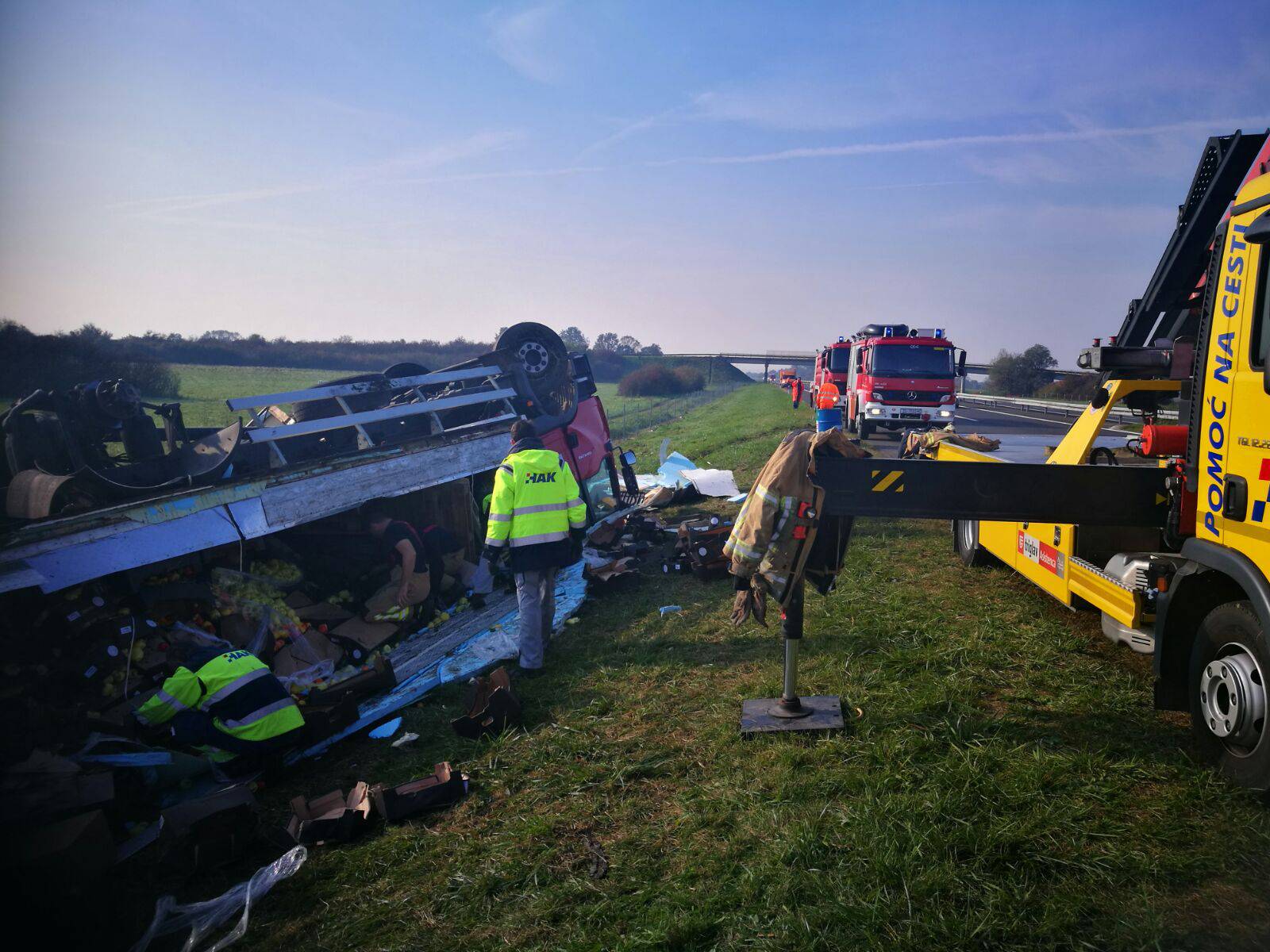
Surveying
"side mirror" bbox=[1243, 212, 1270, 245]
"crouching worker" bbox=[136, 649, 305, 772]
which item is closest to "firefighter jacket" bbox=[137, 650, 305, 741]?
"crouching worker" bbox=[136, 649, 305, 772]

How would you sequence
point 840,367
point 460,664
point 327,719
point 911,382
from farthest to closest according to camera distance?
point 840,367 < point 911,382 < point 460,664 < point 327,719

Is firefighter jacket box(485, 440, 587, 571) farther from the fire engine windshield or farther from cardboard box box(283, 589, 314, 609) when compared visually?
the fire engine windshield

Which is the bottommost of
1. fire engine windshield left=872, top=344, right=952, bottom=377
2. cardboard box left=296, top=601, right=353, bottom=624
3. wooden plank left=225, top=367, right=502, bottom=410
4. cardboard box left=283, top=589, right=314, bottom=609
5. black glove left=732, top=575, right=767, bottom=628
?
cardboard box left=296, top=601, right=353, bottom=624

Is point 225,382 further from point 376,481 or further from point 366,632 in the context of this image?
point 366,632

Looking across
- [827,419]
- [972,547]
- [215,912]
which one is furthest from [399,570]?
[972,547]

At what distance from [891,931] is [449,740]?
3.01 metres

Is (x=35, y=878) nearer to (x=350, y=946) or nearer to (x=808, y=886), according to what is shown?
(x=350, y=946)

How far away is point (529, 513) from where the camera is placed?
580 centimetres

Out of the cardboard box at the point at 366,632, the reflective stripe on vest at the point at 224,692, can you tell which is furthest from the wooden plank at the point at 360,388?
the reflective stripe on vest at the point at 224,692

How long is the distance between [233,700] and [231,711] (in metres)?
0.07

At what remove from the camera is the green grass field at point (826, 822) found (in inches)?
104

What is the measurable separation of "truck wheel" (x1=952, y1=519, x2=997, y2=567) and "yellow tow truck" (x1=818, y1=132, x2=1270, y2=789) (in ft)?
6.33

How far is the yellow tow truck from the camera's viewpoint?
9.96ft

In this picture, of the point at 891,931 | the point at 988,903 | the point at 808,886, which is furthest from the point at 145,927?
the point at 988,903
